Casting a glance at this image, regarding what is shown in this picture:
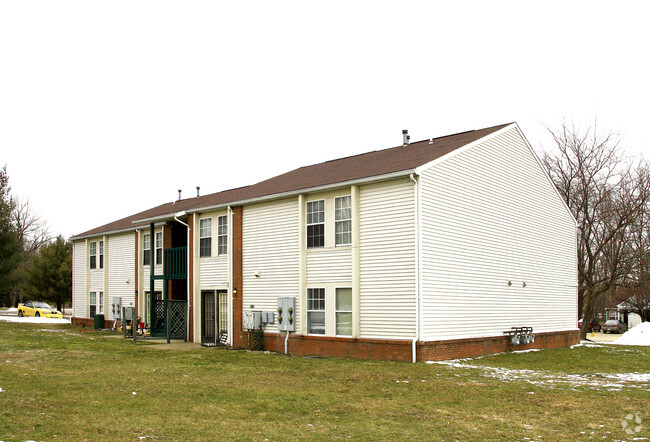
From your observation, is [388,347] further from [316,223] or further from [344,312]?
[316,223]

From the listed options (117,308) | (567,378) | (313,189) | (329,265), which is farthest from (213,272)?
(567,378)

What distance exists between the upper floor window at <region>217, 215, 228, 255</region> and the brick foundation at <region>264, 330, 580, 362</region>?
415 centimetres

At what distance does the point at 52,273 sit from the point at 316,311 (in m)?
36.9

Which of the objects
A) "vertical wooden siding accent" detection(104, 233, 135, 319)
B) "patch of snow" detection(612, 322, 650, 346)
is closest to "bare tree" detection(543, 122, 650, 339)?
"patch of snow" detection(612, 322, 650, 346)

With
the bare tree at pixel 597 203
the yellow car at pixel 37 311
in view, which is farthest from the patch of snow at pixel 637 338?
the yellow car at pixel 37 311

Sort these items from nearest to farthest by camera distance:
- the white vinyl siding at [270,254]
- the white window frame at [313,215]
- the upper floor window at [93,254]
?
the white window frame at [313,215] < the white vinyl siding at [270,254] < the upper floor window at [93,254]

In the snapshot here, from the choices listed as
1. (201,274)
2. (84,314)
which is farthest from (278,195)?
(84,314)

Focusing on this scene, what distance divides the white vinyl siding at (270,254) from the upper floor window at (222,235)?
1308 millimetres

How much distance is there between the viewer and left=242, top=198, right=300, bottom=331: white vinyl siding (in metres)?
21.1

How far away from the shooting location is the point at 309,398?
458 inches

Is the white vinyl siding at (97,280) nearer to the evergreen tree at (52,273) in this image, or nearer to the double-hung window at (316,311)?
the evergreen tree at (52,273)

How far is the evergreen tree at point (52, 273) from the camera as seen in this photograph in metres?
50.1

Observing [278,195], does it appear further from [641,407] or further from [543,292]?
[641,407]

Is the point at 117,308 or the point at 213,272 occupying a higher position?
the point at 213,272
